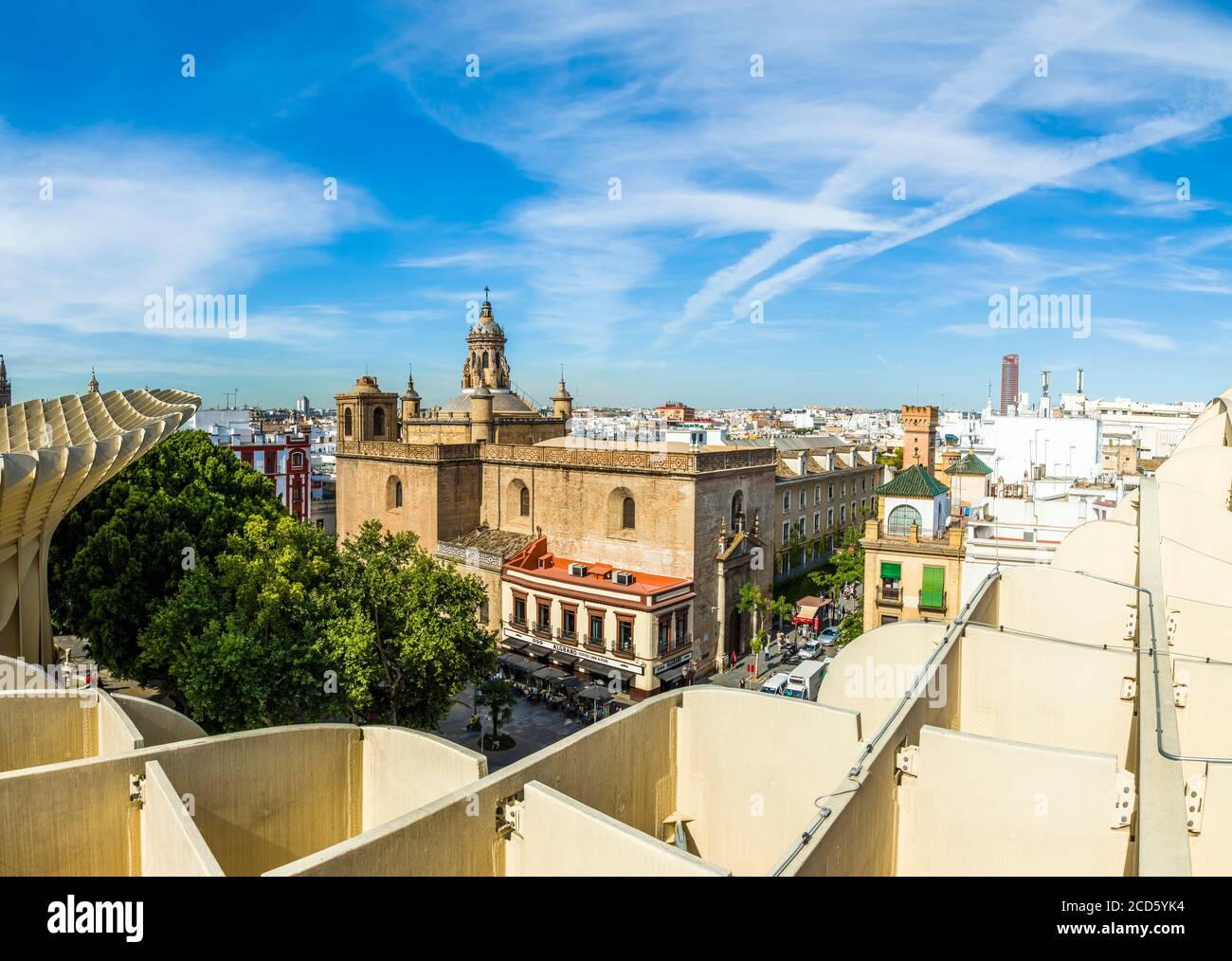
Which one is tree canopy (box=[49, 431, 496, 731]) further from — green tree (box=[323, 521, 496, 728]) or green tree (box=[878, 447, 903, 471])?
green tree (box=[878, 447, 903, 471])

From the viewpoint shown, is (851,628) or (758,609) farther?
(758,609)

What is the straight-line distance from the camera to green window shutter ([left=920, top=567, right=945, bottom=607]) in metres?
29.5

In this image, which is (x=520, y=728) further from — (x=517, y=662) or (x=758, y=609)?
(x=758, y=609)

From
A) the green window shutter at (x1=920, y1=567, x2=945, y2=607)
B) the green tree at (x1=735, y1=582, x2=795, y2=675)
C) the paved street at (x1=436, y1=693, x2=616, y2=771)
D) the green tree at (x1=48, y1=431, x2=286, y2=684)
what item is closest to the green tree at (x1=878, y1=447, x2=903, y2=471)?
the green tree at (x1=735, y1=582, x2=795, y2=675)

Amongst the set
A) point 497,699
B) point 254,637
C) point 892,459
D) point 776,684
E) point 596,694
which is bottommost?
point 596,694

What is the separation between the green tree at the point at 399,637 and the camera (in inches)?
730

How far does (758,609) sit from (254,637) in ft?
76.4

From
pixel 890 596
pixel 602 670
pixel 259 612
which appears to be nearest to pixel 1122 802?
pixel 259 612

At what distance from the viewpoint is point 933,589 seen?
97.3 ft

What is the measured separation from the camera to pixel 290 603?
63.5ft

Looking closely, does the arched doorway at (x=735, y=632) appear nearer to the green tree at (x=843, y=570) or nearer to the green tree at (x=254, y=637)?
the green tree at (x=843, y=570)

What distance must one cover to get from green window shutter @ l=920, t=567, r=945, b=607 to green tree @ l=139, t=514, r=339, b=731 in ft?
67.4

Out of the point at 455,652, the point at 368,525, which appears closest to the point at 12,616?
the point at 368,525
